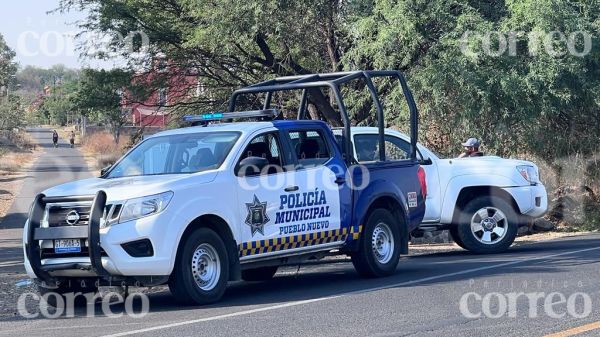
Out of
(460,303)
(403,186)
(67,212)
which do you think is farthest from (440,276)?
(67,212)

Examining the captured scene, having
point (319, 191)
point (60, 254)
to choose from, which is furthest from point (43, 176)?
point (60, 254)

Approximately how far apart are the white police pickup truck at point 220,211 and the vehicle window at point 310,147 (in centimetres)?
1

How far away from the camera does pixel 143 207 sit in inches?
343

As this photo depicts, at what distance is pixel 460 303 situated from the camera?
8.92 m

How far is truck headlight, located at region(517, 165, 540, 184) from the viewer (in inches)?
557

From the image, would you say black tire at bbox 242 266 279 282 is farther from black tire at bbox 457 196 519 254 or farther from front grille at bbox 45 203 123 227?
black tire at bbox 457 196 519 254

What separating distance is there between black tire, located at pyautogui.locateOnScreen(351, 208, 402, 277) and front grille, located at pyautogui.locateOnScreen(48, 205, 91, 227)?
353 centimetres

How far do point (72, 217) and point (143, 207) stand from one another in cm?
76

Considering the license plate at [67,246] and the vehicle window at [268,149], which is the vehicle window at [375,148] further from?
the license plate at [67,246]

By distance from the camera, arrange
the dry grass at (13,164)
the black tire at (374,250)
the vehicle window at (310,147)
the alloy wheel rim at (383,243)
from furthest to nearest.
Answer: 1. the dry grass at (13,164)
2. the alloy wheel rim at (383,243)
3. the black tire at (374,250)
4. the vehicle window at (310,147)

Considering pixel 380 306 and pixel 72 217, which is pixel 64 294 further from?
pixel 380 306

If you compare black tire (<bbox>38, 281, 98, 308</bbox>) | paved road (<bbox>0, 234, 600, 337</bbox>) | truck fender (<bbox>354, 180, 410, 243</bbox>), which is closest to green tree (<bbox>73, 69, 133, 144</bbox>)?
paved road (<bbox>0, 234, 600, 337</bbox>)

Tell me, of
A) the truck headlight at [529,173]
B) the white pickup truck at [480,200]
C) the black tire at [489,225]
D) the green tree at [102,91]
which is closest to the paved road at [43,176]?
the green tree at [102,91]

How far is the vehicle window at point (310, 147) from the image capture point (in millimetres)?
10695
